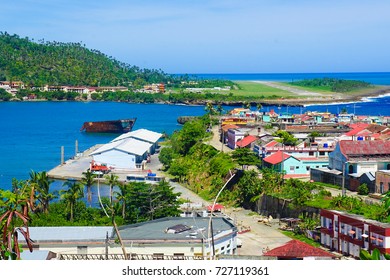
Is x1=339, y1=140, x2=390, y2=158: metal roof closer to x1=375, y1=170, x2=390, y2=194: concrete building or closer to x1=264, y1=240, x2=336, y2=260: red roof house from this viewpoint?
x1=375, y1=170, x2=390, y2=194: concrete building

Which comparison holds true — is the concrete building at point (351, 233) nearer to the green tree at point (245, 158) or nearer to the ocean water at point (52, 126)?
the green tree at point (245, 158)

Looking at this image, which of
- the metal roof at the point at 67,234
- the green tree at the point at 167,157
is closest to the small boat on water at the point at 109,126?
the green tree at the point at 167,157

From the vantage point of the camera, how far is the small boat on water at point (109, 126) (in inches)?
1019

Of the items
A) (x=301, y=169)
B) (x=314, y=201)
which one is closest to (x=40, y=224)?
(x=314, y=201)

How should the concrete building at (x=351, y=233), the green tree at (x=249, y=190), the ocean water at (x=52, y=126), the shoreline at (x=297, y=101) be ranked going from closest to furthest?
1. the concrete building at (x=351, y=233)
2. the green tree at (x=249, y=190)
3. the ocean water at (x=52, y=126)
4. the shoreline at (x=297, y=101)

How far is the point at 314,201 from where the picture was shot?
8.75 metres

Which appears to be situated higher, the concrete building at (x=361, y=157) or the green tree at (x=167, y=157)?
the concrete building at (x=361, y=157)

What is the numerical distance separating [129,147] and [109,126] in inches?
418

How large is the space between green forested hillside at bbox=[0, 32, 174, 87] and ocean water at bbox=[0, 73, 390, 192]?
24.3ft

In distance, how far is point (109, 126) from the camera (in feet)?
85.7

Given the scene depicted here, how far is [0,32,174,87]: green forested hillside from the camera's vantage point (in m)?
51.5

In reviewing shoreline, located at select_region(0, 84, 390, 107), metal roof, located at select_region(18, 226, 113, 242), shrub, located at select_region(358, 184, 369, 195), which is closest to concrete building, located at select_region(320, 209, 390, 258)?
shrub, located at select_region(358, 184, 369, 195)

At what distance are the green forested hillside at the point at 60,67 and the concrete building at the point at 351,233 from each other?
143 ft

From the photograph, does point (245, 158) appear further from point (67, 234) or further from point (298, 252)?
point (298, 252)
